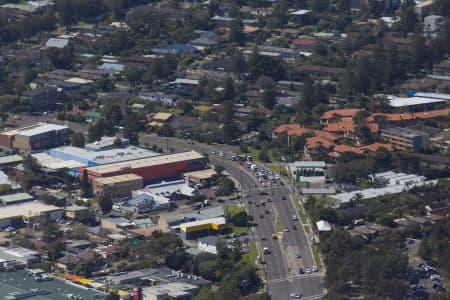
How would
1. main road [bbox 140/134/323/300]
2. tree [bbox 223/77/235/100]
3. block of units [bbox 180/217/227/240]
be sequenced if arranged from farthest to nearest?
tree [bbox 223/77/235/100]
block of units [bbox 180/217/227/240]
main road [bbox 140/134/323/300]

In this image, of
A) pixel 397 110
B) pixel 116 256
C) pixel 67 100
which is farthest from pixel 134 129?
pixel 116 256

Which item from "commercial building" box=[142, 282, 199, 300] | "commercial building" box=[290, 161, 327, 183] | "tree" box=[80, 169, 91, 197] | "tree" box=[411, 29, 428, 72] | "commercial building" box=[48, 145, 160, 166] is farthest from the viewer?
"tree" box=[411, 29, 428, 72]

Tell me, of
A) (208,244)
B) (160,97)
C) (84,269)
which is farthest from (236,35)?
(84,269)

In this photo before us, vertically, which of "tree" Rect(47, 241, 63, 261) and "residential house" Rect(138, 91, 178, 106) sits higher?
"tree" Rect(47, 241, 63, 261)

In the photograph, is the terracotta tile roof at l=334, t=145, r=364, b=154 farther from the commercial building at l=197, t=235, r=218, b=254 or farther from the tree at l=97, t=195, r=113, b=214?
the commercial building at l=197, t=235, r=218, b=254

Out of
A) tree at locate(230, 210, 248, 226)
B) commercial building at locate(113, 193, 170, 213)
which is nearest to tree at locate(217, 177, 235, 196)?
commercial building at locate(113, 193, 170, 213)

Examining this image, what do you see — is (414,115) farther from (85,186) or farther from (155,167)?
(85,186)
